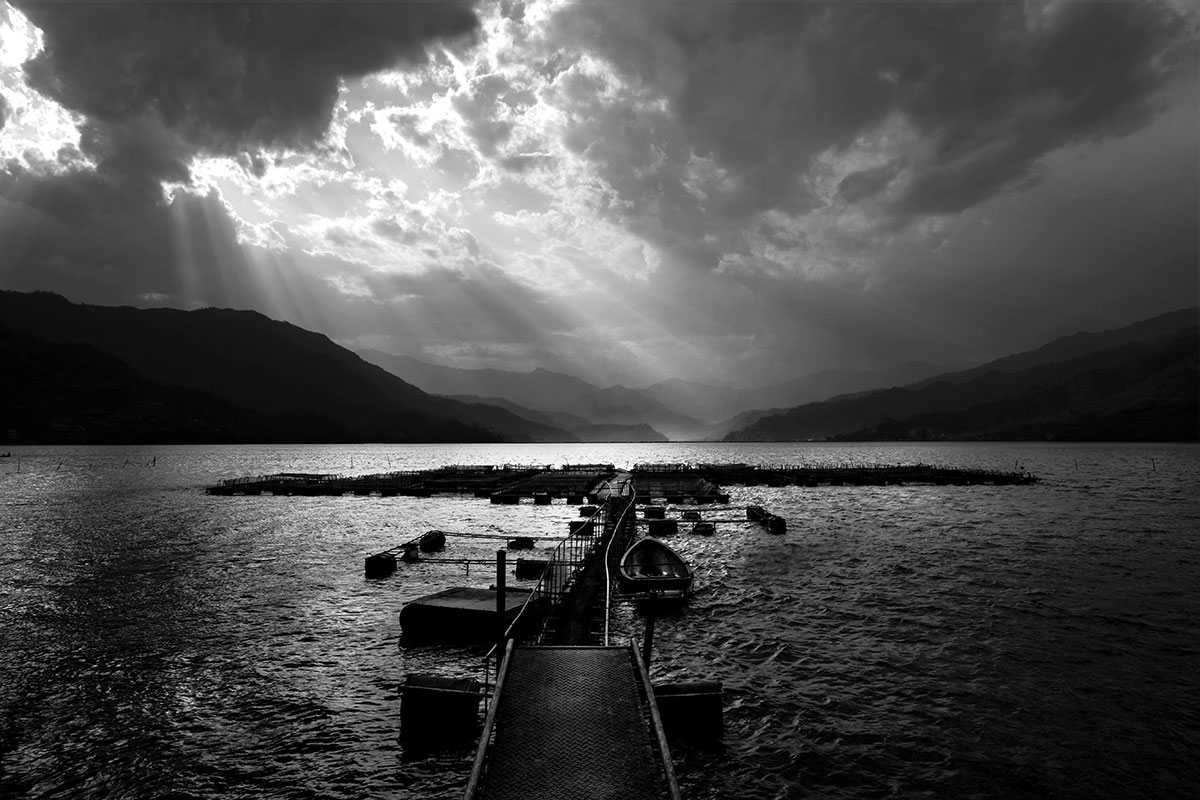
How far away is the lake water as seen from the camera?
61.4ft

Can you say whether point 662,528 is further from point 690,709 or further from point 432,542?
point 690,709

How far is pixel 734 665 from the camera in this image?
27.5 m

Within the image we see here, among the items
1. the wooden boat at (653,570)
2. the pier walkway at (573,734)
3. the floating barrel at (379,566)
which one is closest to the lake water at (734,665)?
the floating barrel at (379,566)

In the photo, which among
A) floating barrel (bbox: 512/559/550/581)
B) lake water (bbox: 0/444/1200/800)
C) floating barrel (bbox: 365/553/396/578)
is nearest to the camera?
lake water (bbox: 0/444/1200/800)

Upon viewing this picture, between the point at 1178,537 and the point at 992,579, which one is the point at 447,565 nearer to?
the point at 992,579

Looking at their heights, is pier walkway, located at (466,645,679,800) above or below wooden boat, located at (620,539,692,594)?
above

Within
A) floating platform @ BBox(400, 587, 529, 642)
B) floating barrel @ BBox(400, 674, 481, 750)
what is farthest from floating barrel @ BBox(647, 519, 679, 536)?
floating barrel @ BBox(400, 674, 481, 750)

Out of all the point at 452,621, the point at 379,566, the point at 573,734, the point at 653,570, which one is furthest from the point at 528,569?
the point at 573,734

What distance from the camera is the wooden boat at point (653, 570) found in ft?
125

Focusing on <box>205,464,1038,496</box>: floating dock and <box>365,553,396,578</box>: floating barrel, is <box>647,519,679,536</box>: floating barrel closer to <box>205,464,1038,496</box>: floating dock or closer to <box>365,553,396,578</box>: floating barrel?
<box>205,464,1038,496</box>: floating dock

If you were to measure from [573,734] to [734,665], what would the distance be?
47.4 feet

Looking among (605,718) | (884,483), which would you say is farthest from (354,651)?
(884,483)

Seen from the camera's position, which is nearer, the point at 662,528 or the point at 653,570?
the point at 653,570

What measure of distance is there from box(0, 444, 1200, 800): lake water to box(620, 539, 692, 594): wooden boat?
6.37ft
